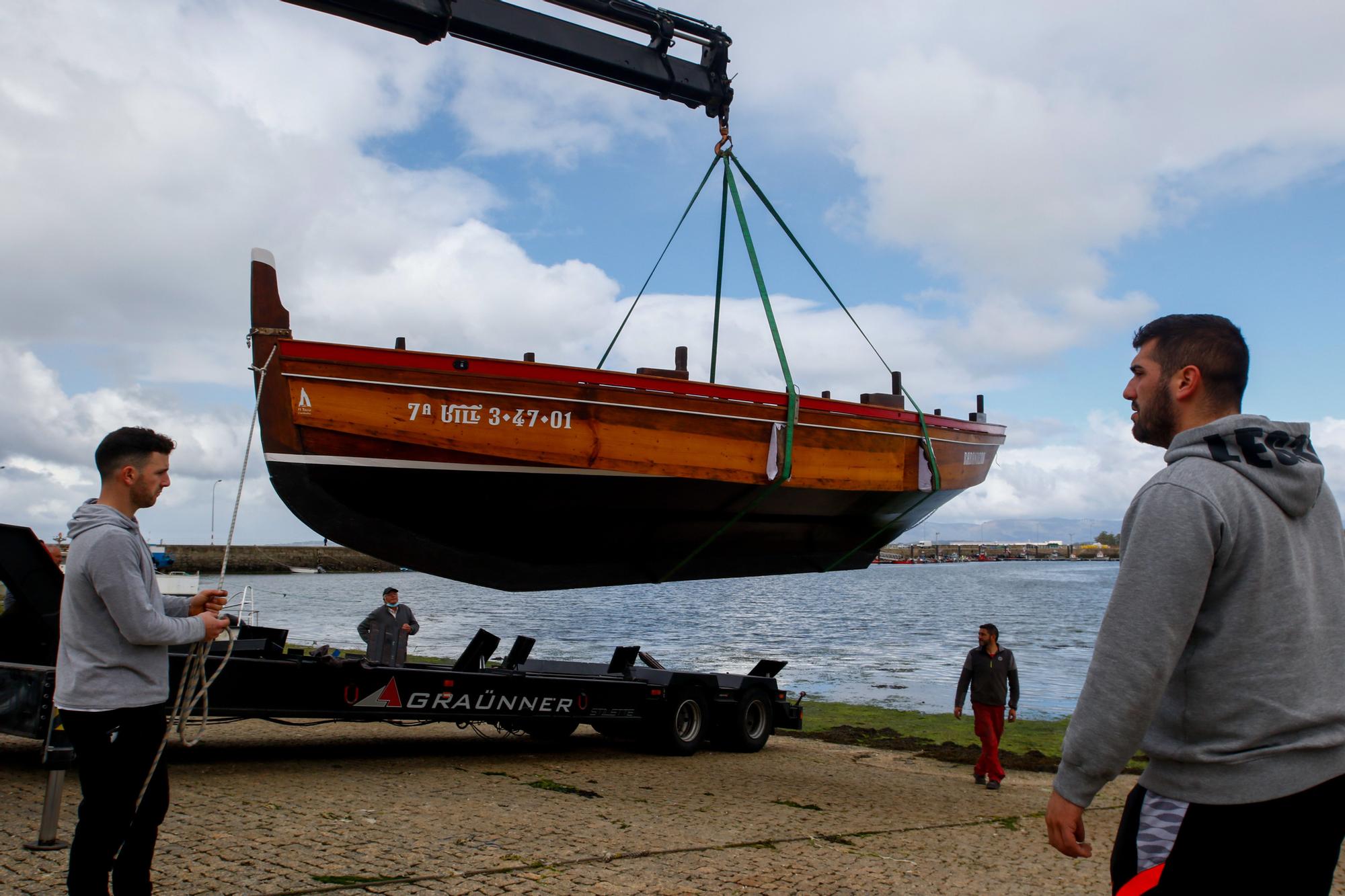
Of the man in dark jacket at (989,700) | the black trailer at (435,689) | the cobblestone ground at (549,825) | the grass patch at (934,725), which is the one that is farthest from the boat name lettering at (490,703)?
the grass patch at (934,725)

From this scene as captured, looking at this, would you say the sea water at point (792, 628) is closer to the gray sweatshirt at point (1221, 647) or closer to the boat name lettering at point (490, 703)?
the boat name lettering at point (490, 703)

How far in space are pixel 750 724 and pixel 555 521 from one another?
4.56 meters

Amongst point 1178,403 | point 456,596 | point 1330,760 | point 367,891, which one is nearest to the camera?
point 1330,760

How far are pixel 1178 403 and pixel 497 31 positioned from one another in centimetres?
544

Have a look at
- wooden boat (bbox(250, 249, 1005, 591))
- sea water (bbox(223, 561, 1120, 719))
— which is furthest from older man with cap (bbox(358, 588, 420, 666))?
sea water (bbox(223, 561, 1120, 719))

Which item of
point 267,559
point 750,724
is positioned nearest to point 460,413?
point 750,724

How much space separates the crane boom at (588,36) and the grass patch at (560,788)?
15.8 feet

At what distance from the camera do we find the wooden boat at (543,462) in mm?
6031

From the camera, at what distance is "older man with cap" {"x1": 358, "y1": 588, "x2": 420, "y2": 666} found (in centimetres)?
1044

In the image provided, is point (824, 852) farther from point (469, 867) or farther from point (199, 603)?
point (199, 603)

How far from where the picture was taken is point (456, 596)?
2699 inches

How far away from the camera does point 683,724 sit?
969 cm

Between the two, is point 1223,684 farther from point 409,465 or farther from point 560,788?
point 560,788

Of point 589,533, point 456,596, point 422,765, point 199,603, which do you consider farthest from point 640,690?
point 456,596
